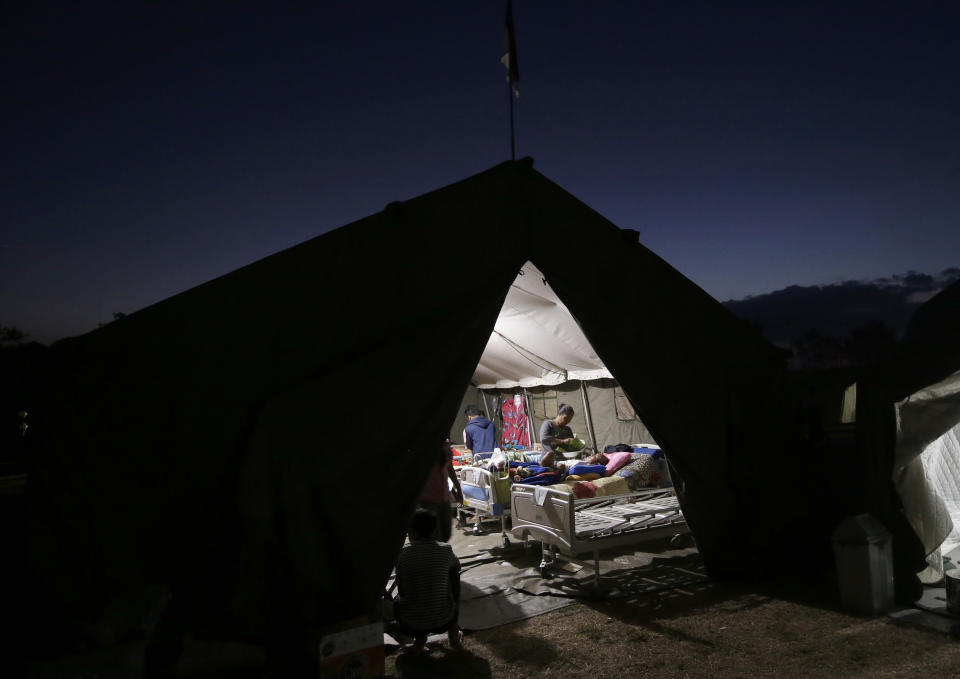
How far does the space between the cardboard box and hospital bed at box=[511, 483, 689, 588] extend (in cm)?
225

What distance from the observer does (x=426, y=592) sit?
14.0ft

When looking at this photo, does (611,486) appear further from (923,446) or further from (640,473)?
(923,446)

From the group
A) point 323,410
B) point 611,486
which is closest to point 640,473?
point 611,486

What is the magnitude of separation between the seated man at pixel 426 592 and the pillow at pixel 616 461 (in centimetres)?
366

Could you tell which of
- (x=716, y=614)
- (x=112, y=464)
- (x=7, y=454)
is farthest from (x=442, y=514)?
(x=7, y=454)

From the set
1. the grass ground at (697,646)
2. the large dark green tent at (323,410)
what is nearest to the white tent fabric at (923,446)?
the large dark green tent at (323,410)

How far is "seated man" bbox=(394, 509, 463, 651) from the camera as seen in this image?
13.9 feet

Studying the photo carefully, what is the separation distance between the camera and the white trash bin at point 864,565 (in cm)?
475

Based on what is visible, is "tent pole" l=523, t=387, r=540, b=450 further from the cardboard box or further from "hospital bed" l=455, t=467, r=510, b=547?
the cardboard box

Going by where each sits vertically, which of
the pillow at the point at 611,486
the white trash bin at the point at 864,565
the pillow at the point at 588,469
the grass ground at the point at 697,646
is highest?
the pillow at the point at 588,469

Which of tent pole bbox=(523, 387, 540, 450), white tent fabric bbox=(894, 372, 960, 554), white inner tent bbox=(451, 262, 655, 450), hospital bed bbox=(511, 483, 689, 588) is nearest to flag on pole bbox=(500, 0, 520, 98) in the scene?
white inner tent bbox=(451, 262, 655, 450)

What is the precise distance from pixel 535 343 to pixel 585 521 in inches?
160

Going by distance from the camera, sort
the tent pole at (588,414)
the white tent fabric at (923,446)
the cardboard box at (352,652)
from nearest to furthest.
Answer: the cardboard box at (352,652), the white tent fabric at (923,446), the tent pole at (588,414)

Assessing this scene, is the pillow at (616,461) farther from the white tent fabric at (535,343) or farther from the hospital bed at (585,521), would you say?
the white tent fabric at (535,343)
